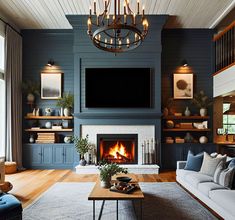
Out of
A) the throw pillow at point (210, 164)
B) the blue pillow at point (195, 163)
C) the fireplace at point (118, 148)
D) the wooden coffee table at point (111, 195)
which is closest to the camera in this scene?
the wooden coffee table at point (111, 195)

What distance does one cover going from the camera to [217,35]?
A: 753cm

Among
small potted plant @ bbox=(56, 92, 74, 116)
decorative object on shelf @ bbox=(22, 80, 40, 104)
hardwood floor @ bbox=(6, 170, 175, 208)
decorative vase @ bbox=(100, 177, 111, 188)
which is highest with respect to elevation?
decorative object on shelf @ bbox=(22, 80, 40, 104)

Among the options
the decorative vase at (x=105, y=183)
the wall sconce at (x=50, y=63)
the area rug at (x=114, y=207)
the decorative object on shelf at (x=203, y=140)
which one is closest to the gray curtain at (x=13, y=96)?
the wall sconce at (x=50, y=63)

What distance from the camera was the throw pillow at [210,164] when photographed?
4.62 m

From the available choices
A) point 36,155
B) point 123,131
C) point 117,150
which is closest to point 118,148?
point 117,150

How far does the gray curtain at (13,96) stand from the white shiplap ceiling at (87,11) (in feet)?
1.83

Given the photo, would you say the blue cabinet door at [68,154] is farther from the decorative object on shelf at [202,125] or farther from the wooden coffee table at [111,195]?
the wooden coffee table at [111,195]

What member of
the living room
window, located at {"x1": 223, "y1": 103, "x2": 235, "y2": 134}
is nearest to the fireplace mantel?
the living room

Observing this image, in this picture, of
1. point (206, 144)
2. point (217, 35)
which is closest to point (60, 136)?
point (206, 144)

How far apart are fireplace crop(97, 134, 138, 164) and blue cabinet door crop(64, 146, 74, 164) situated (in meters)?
0.80

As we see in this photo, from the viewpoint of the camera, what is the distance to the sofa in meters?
3.29

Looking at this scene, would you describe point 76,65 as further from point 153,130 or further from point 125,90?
point 153,130

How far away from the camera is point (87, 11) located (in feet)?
22.6

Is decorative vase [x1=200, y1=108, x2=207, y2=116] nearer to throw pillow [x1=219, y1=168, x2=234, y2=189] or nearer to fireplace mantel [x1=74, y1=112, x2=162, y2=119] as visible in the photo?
fireplace mantel [x1=74, y1=112, x2=162, y2=119]
